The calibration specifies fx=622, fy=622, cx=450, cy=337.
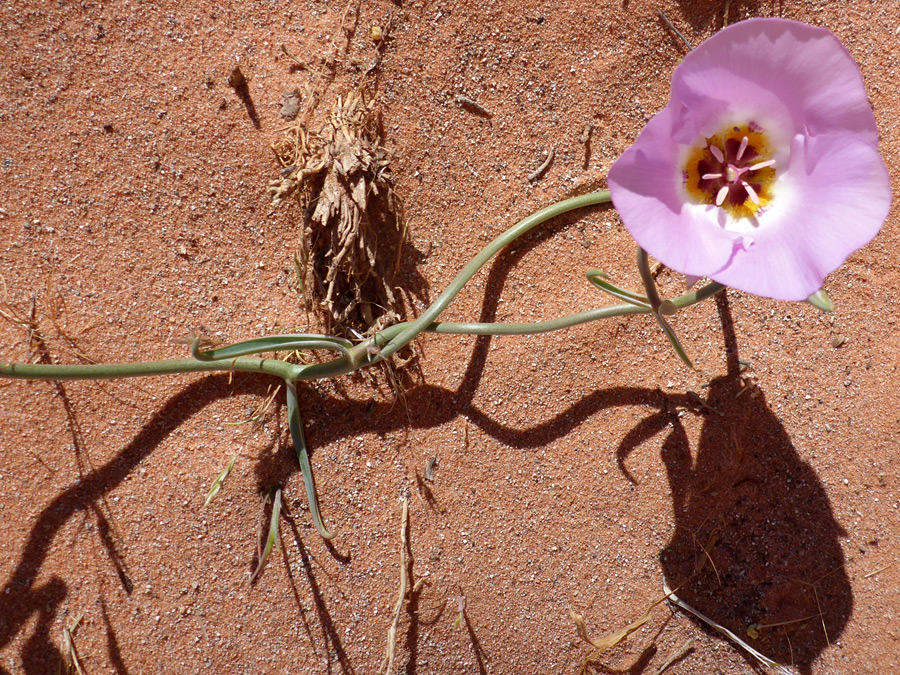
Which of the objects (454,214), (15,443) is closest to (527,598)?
(454,214)

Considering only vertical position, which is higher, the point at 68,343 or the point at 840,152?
the point at 68,343

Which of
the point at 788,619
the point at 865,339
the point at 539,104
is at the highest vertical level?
the point at 539,104

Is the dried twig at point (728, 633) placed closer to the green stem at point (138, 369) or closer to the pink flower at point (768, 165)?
the pink flower at point (768, 165)

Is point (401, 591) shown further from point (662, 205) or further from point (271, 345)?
point (662, 205)

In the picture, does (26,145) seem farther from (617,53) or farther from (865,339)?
(865,339)

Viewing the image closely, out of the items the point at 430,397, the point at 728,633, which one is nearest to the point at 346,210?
the point at 430,397

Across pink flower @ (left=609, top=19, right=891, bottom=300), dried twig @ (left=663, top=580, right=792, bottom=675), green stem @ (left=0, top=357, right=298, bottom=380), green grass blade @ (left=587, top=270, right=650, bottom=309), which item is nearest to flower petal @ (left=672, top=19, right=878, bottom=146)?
pink flower @ (left=609, top=19, right=891, bottom=300)

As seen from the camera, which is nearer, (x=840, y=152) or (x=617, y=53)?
(x=840, y=152)
